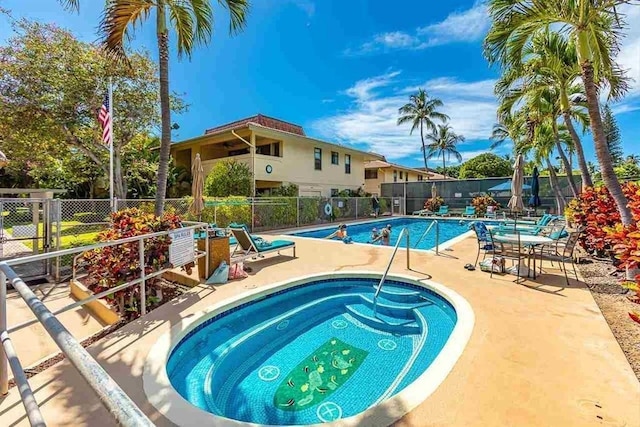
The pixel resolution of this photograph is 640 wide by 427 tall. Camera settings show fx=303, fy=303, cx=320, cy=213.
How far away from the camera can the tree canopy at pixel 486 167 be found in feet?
154

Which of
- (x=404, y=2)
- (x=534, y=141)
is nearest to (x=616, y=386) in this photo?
(x=404, y=2)

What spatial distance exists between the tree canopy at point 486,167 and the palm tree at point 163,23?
47334mm

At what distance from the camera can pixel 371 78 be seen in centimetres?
2034

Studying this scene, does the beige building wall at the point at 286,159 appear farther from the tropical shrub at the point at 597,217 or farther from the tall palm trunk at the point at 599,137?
the tropical shrub at the point at 597,217

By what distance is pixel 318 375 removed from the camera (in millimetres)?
3910

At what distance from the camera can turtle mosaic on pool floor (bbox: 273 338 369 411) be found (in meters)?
3.47

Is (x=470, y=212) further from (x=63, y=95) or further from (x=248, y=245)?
(x=63, y=95)

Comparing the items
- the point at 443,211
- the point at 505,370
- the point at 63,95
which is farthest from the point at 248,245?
the point at 443,211

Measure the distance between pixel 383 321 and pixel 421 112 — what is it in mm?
31926

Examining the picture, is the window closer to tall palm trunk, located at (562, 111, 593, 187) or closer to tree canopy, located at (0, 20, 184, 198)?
tree canopy, located at (0, 20, 184, 198)

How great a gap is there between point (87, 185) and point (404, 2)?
24.7 m

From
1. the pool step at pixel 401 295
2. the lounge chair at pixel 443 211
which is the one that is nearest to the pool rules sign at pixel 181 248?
the pool step at pixel 401 295

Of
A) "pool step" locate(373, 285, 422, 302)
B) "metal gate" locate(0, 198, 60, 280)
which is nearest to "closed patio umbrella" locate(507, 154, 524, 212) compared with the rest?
"pool step" locate(373, 285, 422, 302)

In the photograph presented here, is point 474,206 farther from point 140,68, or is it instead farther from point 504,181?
point 140,68
